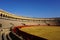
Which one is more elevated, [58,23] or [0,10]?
[0,10]

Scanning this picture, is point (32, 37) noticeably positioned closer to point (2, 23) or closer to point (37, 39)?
point (37, 39)

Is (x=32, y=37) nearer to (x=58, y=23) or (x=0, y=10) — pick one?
(x=0, y=10)

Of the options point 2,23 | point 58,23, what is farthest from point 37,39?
point 58,23

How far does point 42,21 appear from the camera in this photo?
2302 inches

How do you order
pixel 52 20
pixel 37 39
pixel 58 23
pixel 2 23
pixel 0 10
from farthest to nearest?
pixel 52 20, pixel 58 23, pixel 0 10, pixel 2 23, pixel 37 39

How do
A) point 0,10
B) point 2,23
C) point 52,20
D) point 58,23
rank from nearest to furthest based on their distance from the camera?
1. point 2,23
2. point 0,10
3. point 58,23
4. point 52,20

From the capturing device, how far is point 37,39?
1233 cm

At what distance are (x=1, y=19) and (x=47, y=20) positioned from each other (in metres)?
34.0

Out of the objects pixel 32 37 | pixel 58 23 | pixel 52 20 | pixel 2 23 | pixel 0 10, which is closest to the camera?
pixel 32 37

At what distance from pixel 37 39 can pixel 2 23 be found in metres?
17.6

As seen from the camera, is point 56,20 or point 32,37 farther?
point 56,20

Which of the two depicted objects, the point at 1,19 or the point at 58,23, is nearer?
the point at 1,19

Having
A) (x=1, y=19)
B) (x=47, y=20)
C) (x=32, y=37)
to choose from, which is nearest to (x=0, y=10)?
(x=1, y=19)

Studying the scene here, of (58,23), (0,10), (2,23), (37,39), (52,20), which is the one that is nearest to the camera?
(37,39)
